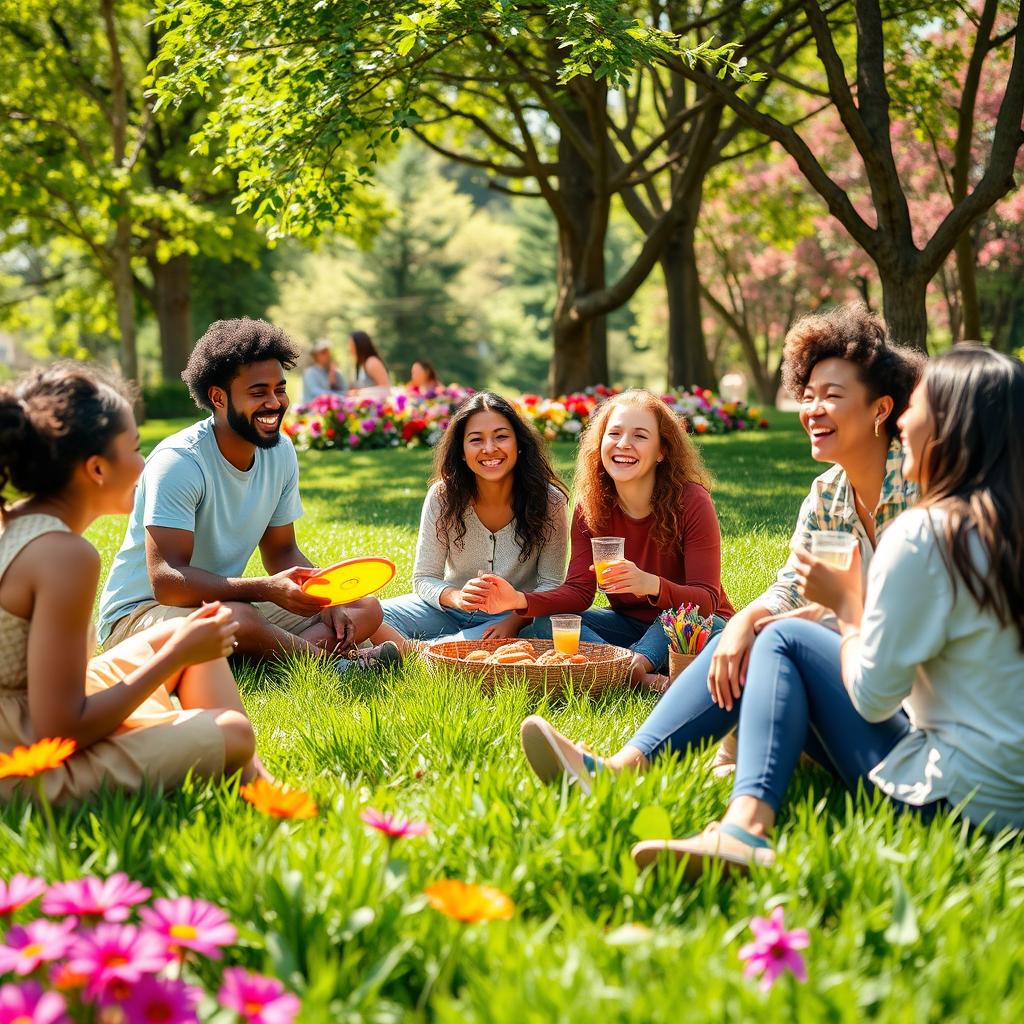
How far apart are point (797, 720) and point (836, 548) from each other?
439 mm

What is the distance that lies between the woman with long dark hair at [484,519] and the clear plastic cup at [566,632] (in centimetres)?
82

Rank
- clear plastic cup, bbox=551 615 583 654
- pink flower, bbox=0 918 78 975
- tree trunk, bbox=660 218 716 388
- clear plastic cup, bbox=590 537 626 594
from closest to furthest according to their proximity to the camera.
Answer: pink flower, bbox=0 918 78 975 < clear plastic cup, bbox=551 615 583 654 < clear plastic cup, bbox=590 537 626 594 < tree trunk, bbox=660 218 716 388

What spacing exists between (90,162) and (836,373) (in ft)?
57.8

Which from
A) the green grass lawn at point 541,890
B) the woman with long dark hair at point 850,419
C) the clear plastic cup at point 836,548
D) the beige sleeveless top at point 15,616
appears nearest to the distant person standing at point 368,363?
the woman with long dark hair at point 850,419

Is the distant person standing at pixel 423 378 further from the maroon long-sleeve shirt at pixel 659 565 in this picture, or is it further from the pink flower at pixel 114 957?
the pink flower at pixel 114 957

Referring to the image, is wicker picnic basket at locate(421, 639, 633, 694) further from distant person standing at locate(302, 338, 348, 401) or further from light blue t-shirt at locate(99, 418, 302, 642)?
distant person standing at locate(302, 338, 348, 401)

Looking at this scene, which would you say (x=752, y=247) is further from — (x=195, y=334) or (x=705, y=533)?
(x=705, y=533)

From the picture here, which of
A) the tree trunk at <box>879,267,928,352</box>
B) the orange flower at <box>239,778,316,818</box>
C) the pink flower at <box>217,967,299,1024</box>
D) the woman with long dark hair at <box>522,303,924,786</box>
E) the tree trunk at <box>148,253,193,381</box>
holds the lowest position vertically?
the pink flower at <box>217,967,299,1024</box>

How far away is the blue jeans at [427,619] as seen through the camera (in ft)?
18.7

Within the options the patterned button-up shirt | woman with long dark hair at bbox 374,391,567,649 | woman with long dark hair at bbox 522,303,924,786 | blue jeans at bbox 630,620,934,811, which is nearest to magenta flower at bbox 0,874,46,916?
blue jeans at bbox 630,620,934,811

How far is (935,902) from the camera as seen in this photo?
7.79ft

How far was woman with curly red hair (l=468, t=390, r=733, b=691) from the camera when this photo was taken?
510 cm

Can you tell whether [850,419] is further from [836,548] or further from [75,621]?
[75,621]

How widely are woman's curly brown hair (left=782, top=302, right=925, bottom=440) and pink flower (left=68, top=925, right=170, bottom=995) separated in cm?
273
